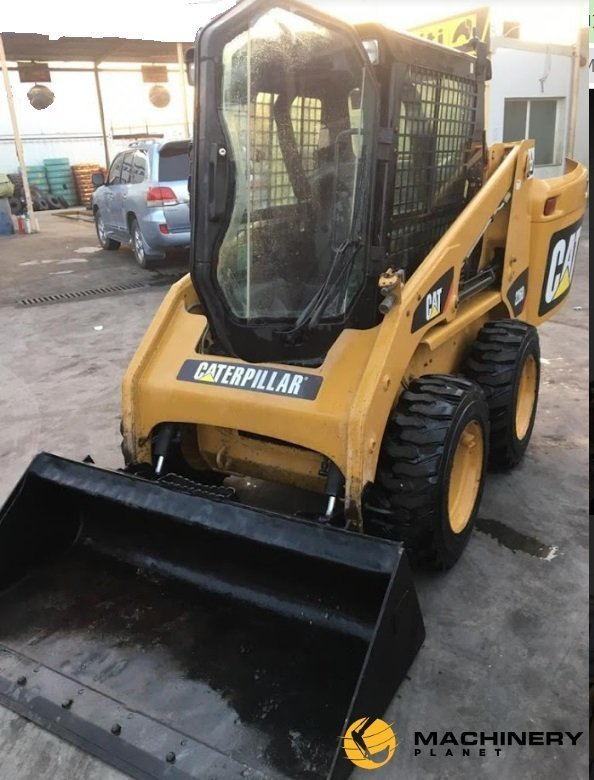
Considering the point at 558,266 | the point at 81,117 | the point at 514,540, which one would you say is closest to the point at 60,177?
the point at 81,117

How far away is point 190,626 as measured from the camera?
261 cm

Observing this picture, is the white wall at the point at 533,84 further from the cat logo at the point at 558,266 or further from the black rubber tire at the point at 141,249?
the cat logo at the point at 558,266

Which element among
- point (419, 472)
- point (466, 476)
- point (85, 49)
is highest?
point (85, 49)

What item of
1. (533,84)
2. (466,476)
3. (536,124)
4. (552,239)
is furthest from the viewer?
(536,124)

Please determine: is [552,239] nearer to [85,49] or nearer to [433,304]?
[433,304]

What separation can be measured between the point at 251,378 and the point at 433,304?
859 mm

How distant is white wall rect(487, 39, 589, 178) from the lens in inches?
547

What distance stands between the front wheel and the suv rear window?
8.45 ft

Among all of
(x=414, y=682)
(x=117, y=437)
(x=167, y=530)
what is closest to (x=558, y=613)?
(x=414, y=682)

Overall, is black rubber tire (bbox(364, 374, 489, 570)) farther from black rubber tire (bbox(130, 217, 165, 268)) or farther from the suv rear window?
black rubber tire (bbox(130, 217, 165, 268))

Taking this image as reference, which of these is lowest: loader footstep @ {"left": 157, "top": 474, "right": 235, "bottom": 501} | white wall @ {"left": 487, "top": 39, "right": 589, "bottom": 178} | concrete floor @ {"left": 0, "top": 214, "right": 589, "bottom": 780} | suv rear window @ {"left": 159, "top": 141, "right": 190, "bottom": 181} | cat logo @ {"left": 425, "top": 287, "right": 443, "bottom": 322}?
concrete floor @ {"left": 0, "top": 214, "right": 589, "bottom": 780}

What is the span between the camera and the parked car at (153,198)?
Answer: 905 cm

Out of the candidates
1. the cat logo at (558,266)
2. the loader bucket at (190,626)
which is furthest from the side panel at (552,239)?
the loader bucket at (190,626)

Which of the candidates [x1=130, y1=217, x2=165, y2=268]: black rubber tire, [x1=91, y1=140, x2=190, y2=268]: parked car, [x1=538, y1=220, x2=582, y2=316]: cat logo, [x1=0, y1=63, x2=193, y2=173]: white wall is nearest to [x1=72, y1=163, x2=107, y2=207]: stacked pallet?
[x1=0, y1=63, x2=193, y2=173]: white wall
